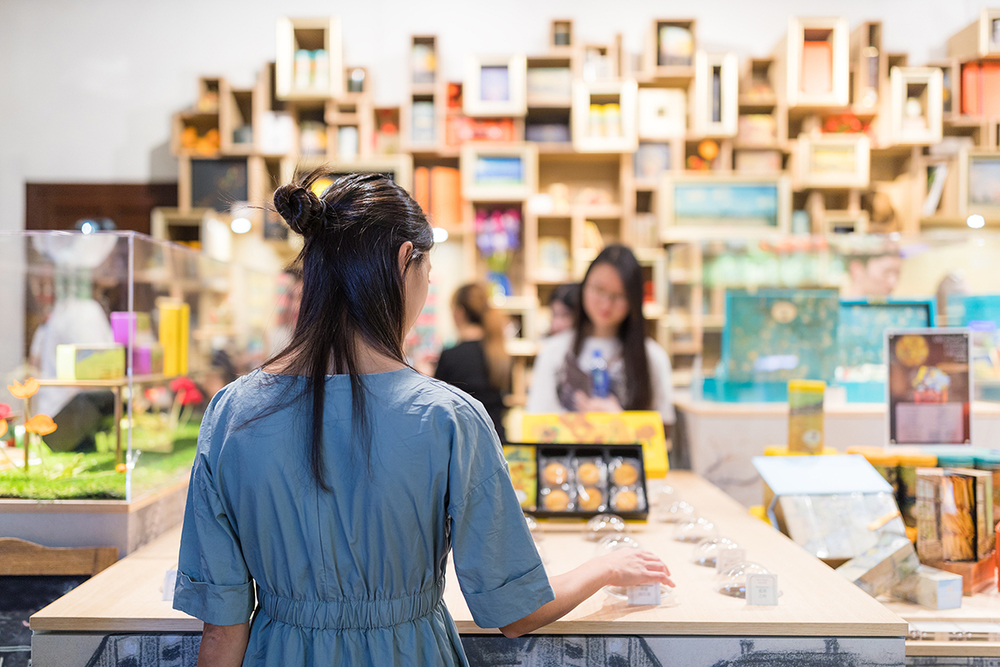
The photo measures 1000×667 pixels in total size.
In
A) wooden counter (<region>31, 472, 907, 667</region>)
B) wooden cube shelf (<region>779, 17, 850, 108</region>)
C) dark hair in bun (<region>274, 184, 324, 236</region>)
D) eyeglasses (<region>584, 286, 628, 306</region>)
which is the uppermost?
wooden cube shelf (<region>779, 17, 850, 108</region>)

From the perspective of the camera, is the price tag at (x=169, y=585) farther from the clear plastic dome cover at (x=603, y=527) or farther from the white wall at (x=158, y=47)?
the white wall at (x=158, y=47)

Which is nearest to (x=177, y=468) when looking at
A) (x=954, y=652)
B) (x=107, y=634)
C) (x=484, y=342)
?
(x=107, y=634)

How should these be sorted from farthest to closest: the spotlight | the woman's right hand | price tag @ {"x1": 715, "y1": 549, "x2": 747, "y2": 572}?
the spotlight → price tag @ {"x1": 715, "y1": 549, "x2": 747, "y2": 572} → the woman's right hand

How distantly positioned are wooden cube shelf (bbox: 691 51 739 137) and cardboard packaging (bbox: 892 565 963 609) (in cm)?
361

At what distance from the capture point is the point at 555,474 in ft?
A: 5.88

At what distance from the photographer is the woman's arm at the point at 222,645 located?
0.97 meters

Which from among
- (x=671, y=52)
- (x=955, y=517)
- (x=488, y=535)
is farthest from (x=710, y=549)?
(x=671, y=52)

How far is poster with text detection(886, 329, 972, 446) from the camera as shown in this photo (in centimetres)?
196

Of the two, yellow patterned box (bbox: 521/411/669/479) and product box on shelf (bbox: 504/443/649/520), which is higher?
yellow patterned box (bbox: 521/411/669/479)

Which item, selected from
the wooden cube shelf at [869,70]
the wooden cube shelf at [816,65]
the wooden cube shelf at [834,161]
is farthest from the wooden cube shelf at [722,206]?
the wooden cube shelf at [869,70]

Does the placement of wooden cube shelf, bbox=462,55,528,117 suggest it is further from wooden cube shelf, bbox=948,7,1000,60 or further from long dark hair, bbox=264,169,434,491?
long dark hair, bbox=264,169,434,491

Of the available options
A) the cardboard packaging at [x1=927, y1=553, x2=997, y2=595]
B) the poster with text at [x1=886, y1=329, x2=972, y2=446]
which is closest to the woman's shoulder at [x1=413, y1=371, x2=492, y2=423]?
the cardboard packaging at [x1=927, y1=553, x2=997, y2=595]

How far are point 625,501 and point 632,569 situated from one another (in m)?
0.57

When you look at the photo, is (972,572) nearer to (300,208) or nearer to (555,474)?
(555,474)
